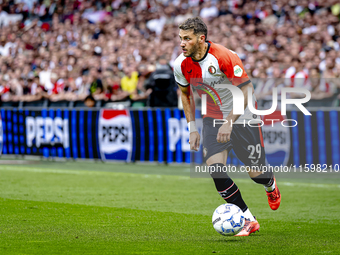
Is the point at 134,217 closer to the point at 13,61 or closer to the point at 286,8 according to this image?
the point at 286,8

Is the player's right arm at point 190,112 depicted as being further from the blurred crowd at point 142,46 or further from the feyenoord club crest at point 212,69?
the blurred crowd at point 142,46

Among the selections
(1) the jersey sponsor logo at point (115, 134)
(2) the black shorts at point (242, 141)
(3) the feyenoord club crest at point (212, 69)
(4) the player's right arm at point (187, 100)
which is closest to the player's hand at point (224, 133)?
(2) the black shorts at point (242, 141)

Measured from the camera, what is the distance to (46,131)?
14992 mm

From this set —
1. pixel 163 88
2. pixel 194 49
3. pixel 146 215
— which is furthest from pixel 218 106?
pixel 163 88

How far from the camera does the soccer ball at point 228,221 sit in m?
5.72

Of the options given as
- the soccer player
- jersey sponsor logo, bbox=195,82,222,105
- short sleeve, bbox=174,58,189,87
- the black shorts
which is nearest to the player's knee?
the soccer player

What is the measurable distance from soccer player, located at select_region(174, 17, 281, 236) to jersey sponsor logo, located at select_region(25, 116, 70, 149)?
29.3ft

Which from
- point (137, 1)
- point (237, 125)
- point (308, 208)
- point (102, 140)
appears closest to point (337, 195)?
point (308, 208)

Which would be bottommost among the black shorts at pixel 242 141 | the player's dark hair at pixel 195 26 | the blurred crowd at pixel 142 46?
the black shorts at pixel 242 141

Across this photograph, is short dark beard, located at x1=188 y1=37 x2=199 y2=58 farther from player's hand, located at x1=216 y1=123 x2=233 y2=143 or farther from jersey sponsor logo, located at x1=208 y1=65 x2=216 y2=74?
player's hand, located at x1=216 y1=123 x2=233 y2=143

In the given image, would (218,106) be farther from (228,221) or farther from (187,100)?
(228,221)

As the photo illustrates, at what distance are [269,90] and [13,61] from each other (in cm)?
1399

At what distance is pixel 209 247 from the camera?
5262 millimetres

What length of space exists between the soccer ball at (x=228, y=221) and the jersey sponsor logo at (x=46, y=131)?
9511mm
